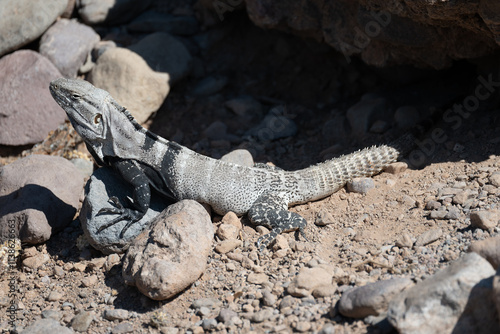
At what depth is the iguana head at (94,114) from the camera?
5.76 meters

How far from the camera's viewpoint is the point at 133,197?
5.64 meters

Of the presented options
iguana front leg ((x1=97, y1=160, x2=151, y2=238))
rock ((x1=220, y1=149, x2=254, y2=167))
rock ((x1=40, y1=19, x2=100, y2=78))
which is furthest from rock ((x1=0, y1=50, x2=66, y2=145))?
rock ((x1=220, y1=149, x2=254, y2=167))

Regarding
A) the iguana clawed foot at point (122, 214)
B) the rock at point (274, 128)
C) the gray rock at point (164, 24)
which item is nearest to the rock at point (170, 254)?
the iguana clawed foot at point (122, 214)

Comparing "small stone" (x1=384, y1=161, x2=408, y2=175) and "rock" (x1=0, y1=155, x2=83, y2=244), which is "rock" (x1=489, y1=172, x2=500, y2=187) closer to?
"small stone" (x1=384, y1=161, x2=408, y2=175)

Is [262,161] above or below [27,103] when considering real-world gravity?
below

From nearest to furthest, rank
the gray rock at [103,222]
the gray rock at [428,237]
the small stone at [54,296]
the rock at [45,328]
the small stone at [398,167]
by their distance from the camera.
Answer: the rock at [45,328], the gray rock at [428,237], the small stone at [54,296], the gray rock at [103,222], the small stone at [398,167]

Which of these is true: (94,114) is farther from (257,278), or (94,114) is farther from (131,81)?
(257,278)

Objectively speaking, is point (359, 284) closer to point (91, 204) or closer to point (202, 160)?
point (202, 160)

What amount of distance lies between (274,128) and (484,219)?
3.92 meters

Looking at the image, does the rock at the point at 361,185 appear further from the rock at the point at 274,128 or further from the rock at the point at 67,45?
the rock at the point at 67,45

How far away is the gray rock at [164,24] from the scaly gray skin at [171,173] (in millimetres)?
3279

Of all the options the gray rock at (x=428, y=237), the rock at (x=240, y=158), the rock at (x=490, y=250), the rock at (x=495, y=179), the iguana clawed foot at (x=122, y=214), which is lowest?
the rock at (x=240, y=158)

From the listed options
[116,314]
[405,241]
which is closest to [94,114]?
[116,314]

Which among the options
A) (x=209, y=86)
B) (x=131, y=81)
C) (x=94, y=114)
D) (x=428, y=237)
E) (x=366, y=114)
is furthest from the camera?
(x=209, y=86)
